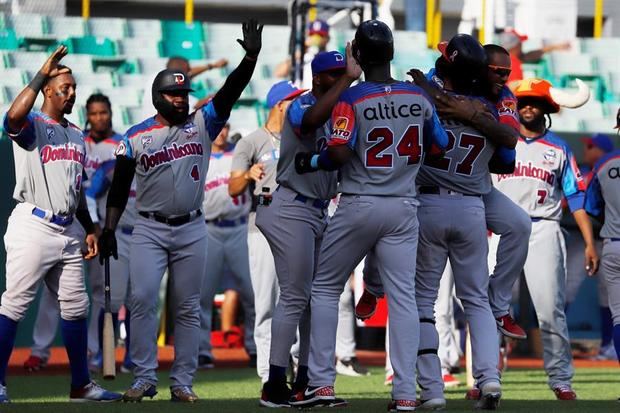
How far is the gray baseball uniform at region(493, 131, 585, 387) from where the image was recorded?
9695 mm

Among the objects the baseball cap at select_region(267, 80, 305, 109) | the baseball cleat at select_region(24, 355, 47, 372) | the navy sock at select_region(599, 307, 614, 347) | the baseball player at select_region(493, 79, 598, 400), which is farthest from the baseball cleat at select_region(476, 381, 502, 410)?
the navy sock at select_region(599, 307, 614, 347)

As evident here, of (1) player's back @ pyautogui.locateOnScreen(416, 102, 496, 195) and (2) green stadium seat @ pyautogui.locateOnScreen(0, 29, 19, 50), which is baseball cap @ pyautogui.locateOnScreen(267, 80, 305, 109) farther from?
(2) green stadium seat @ pyautogui.locateOnScreen(0, 29, 19, 50)

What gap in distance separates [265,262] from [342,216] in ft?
9.59

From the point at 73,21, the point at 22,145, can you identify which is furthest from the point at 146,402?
the point at 73,21

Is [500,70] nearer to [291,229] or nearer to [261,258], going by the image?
[291,229]

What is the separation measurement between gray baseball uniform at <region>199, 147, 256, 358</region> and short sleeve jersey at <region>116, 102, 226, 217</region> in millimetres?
4139

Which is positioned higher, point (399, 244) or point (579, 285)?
point (399, 244)

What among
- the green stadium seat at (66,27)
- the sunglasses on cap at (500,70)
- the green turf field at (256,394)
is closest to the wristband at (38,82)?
the green turf field at (256,394)

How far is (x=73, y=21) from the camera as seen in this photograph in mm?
18656

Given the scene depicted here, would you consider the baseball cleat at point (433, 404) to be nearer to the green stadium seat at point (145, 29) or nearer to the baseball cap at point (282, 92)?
the baseball cap at point (282, 92)

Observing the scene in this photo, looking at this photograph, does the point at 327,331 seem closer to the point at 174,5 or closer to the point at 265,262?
the point at 265,262

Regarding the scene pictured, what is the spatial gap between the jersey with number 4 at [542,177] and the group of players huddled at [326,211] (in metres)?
0.43

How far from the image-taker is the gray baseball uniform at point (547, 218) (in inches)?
382

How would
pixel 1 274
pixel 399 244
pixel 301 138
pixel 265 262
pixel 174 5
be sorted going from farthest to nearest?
pixel 174 5 → pixel 1 274 → pixel 265 262 → pixel 301 138 → pixel 399 244
